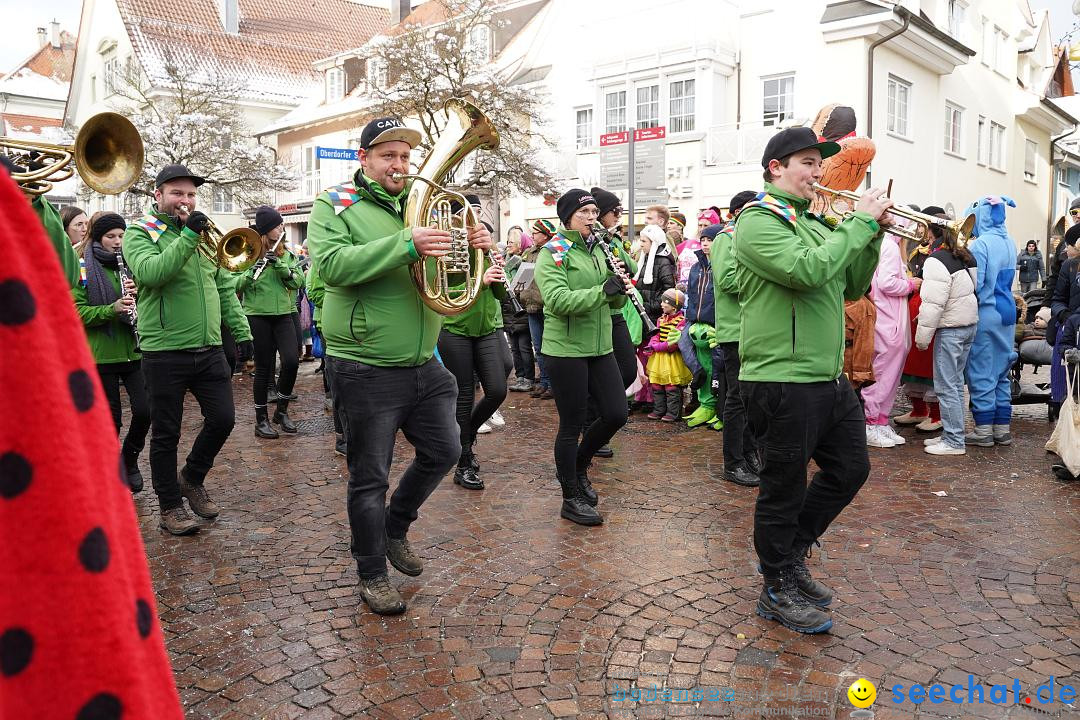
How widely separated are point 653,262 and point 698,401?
5.70 feet

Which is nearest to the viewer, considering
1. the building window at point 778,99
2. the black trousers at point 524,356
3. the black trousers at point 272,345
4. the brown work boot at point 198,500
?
the brown work boot at point 198,500

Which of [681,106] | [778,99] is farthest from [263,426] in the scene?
[778,99]

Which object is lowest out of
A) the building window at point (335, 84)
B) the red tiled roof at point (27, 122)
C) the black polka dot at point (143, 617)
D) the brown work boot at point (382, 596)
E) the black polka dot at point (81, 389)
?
the brown work boot at point (382, 596)

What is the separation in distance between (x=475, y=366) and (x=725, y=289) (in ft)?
6.90

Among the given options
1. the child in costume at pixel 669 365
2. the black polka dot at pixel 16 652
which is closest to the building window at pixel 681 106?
the child in costume at pixel 669 365

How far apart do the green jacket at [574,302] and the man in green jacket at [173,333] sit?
2.21 m

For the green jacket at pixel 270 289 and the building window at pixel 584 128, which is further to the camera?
the building window at pixel 584 128

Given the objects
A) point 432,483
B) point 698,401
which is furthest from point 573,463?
point 698,401

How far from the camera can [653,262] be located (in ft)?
33.2

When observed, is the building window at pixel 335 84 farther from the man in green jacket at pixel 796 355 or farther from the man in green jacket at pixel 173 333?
the man in green jacket at pixel 796 355

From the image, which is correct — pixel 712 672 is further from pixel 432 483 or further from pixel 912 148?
pixel 912 148

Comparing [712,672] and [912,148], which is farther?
[912,148]

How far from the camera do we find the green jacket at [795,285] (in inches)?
150

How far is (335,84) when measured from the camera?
36.1 metres
